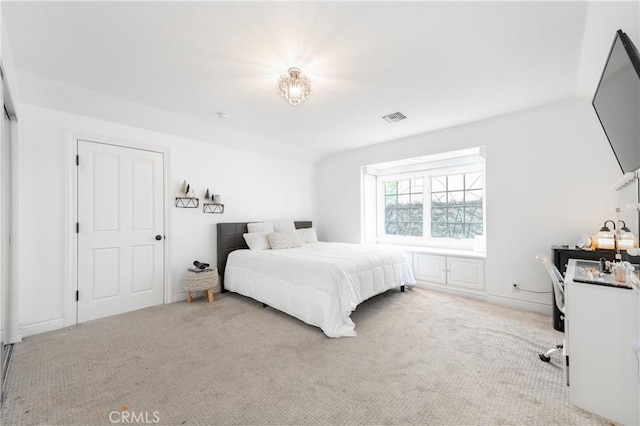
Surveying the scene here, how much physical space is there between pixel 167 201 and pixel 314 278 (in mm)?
2347

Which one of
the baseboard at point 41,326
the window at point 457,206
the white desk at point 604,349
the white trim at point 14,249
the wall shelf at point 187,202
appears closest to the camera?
the white desk at point 604,349

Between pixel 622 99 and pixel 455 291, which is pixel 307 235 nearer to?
pixel 455 291

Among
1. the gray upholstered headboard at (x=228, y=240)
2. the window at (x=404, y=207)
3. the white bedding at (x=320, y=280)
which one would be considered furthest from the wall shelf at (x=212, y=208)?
the window at (x=404, y=207)

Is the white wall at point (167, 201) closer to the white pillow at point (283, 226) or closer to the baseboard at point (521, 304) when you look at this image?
the white pillow at point (283, 226)

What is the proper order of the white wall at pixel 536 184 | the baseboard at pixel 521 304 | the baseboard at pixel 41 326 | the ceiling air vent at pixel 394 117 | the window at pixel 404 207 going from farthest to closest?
the window at pixel 404 207 → the ceiling air vent at pixel 394 117 → the baseboard at pixel 521 304 → the white wall at pixel 536 184 → the baseboard at pixel 41 326

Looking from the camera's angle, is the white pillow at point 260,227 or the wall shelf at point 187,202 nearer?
the wall shelf at point 187,202

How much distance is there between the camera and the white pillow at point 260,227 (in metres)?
4.27

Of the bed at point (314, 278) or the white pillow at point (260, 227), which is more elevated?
the white pillow at point (260, 227)

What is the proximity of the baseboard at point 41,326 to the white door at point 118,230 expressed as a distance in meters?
0.17

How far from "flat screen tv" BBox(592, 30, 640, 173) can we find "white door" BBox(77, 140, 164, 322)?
4.33 meters

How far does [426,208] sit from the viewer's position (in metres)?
4.72

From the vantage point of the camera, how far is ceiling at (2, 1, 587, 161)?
1.68 meters

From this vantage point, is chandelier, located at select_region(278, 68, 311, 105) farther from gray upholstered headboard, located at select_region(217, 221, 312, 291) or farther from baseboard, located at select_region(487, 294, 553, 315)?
baseboard, located at select_region(487, 294, 553, 315)

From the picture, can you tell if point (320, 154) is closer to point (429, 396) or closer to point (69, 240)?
point (69, 240)
